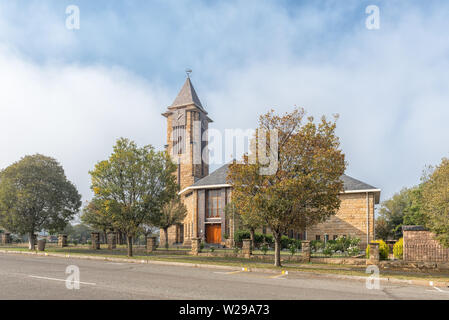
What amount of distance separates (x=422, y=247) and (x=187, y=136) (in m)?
39.6

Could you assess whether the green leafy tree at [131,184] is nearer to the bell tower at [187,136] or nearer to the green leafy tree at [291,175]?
the green leafy tree at [291,175]

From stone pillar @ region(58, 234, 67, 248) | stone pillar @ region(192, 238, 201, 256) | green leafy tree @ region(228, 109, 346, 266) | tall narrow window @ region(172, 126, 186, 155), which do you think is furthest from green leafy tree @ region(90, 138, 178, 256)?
tall narrow window @ region(172, 126, 186, 155)

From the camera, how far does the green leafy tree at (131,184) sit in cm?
2353

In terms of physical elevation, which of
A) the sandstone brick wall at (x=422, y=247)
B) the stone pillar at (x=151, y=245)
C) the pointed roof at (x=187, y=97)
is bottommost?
the stone pillar at (x=151, y=245)

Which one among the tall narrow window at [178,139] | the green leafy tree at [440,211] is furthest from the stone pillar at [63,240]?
the green leafy tree at [440,211]

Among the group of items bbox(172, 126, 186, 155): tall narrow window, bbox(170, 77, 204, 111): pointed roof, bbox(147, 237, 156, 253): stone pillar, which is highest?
bbox(170, 77, 204, 111): pointed roof

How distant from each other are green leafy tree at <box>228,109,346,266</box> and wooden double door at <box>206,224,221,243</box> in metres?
21.3

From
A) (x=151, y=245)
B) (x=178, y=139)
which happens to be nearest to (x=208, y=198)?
(x=151, y=245)

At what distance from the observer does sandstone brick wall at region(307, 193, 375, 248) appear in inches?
1314

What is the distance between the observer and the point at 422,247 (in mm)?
18219

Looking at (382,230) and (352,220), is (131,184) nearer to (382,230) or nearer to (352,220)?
(352,220)

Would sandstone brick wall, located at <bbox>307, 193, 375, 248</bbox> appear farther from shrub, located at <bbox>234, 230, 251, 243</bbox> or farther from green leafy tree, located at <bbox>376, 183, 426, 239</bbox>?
green leafy tree, located at <bbox>376, 183, 426, 239</bbox>

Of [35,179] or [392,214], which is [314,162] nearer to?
[35,179]
